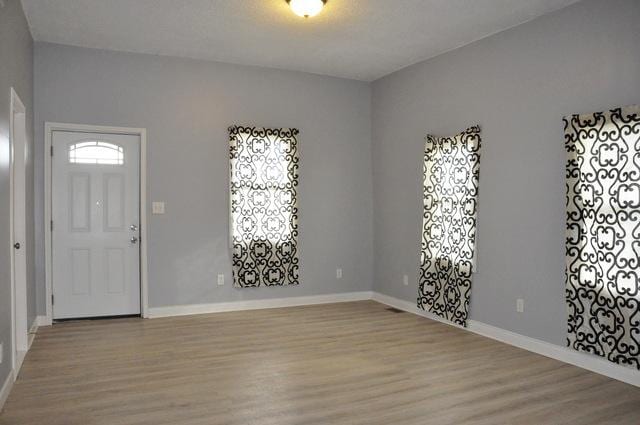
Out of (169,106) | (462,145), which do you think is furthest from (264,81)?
(462,145)

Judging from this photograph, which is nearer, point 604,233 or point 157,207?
point 604,233

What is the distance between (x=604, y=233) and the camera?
387 cm

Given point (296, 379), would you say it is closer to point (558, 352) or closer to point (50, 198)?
point (558, 352)

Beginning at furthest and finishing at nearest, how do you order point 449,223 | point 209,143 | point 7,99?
point 209,143
point 449,223
point 7,99

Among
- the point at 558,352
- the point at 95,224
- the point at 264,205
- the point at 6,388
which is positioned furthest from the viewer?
the point at 264,205

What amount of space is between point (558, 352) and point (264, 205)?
3445 millimetres

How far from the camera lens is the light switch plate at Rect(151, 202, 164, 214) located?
227 inches

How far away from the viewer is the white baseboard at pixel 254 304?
19.1 ft

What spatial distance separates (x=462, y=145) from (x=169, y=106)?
3.19 metres

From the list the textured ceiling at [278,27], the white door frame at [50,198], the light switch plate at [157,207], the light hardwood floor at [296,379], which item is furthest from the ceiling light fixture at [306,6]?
the light hardwood floor at [296,379]

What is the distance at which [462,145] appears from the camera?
5.25 m

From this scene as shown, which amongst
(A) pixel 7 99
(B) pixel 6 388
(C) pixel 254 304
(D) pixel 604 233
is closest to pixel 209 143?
(C) pixel 254 304

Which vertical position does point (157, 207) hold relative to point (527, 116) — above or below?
below

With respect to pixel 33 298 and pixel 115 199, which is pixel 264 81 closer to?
pixel 115 199
